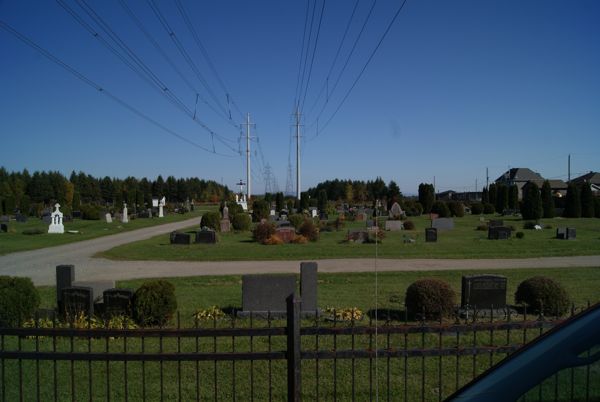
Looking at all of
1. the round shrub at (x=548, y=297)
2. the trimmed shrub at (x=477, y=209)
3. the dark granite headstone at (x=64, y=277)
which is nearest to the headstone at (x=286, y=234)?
the dark granite headstone at (x=64, y=277)

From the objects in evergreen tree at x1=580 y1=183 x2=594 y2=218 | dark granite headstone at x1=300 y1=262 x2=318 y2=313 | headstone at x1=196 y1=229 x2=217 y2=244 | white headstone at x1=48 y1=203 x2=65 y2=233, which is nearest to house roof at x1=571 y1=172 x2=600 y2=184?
evergreen tree at x1=580 y1=183 x2=594 y2=218

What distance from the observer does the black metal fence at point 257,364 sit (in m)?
4.15

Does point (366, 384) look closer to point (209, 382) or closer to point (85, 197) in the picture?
point (209, 382)

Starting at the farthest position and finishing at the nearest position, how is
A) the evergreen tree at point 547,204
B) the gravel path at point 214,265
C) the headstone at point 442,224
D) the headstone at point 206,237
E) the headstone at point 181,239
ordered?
the evergreen tree at point 547,204
the headstone at point 442,224
the headstone at point 206,237
the headstone at point 181,239
the gravel path at point 214,265

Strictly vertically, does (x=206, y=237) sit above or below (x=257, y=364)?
above

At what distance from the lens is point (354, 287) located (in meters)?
14.1

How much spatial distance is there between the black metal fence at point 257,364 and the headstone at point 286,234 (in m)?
18.8

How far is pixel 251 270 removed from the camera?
699 inches

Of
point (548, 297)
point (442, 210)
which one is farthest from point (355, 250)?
point (442, 210)

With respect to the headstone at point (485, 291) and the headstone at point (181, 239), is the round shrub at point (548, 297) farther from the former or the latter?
the headstone at point (181, 239)

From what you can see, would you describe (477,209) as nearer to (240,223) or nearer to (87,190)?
(240,223)

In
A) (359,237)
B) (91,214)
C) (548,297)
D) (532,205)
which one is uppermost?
(532,205)

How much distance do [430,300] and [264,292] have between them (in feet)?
11.4

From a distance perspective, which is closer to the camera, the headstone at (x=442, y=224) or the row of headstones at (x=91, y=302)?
the row of headstones at (x=91, y=302)
